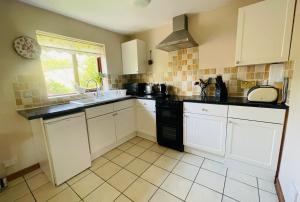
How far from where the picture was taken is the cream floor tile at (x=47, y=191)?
4.80 ft

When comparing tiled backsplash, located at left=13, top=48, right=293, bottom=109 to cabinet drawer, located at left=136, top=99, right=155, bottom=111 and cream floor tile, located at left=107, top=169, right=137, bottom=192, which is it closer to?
cabinet drawer, located at left=136, top=99, right=155, bottom=111

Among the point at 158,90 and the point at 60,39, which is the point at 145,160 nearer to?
the point at 158,90

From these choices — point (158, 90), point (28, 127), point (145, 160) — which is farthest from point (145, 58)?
point (28, 127)

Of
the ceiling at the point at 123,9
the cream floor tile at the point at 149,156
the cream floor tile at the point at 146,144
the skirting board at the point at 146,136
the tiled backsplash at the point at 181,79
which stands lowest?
the cream floor tile at the point at 149,156

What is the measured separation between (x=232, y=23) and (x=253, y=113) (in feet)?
4.40

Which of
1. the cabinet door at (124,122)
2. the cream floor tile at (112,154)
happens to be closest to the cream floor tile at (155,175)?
the cream floor tile at (112,154)

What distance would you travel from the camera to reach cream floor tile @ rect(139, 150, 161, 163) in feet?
6.71

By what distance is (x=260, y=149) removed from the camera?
5.11 ft

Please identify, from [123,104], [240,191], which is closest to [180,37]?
[123,104]

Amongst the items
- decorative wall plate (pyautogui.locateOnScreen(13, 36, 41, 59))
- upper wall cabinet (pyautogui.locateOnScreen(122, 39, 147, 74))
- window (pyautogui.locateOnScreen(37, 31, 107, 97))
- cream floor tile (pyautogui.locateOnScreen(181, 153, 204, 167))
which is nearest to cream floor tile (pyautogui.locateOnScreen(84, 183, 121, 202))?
cream floor tile (pyautogui.locateOnScreen(181, 153, 204, 167))

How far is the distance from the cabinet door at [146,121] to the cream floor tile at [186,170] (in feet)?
2.58

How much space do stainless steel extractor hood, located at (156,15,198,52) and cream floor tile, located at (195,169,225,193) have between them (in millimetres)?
1843

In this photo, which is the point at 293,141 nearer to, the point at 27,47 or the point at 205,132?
the point at 205,132

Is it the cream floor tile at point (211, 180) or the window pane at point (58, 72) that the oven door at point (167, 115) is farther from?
the window pane at point (58, 72)
